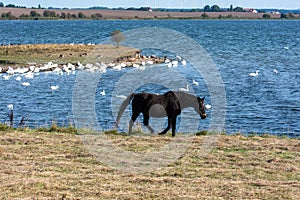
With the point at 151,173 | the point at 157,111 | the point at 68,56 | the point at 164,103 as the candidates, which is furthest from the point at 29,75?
the point at 151,173

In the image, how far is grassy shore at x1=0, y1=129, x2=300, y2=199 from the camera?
366 inches

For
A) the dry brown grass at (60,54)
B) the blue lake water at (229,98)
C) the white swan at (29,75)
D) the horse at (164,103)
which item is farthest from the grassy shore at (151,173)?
the dry brown grass at (60,54)

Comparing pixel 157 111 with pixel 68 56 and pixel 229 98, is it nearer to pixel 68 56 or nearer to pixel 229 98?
pixel 229 98

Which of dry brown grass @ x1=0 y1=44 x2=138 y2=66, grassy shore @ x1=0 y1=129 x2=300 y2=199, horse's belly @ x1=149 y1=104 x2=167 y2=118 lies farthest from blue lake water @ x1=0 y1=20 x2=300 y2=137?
grassy shore @ x1=0 y1=129 x2=300 y2=199

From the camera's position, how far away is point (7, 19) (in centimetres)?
19625

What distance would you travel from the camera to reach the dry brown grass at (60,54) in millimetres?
44656

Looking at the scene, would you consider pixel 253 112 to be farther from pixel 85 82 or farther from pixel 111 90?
pixel 85 82

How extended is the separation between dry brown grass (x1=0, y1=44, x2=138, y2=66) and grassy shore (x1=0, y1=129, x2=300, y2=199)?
29.9 m

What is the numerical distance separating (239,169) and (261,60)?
146 feet

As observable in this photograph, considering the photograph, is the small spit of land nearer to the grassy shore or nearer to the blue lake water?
the blue lake water

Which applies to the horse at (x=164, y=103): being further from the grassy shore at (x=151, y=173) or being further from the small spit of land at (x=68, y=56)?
the small spit of land at (x=68, y=56)

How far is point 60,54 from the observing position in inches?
1885

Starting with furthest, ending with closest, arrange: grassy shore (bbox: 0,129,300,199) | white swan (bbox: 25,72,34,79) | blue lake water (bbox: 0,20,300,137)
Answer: white swan (bbox: 25,72,34,79) → blue lake water (bbox: 0,20,300,137) → grassy shore (bbox: 0,129,300,199)

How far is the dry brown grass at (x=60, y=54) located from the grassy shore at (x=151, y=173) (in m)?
29.9
